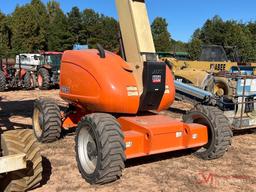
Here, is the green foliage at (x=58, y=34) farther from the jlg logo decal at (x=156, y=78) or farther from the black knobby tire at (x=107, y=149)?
the black knobby tire at (x=107, y=149)

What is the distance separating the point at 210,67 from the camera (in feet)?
56.3

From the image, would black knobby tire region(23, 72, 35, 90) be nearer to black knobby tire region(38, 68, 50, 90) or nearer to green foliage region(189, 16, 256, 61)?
black knobby tire region(38, 68, 50, 90)

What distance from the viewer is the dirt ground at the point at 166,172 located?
526 centimetres

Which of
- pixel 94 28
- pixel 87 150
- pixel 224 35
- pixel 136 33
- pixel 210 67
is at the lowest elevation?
pixel 87 150

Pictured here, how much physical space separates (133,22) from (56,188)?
2599mm

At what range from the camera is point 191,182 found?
5477mm

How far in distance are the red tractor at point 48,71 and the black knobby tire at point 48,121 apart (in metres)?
11.6

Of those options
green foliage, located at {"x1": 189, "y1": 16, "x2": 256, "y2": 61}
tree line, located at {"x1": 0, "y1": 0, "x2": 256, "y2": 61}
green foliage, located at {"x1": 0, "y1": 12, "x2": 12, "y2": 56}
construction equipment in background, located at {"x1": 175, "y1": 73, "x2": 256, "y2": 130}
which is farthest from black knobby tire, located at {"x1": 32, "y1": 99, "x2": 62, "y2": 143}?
green foliage, located at {"x1": 0, "y1": 12, "x2": 12, "y2": 56}

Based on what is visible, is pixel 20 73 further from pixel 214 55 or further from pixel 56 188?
pixel 56 188

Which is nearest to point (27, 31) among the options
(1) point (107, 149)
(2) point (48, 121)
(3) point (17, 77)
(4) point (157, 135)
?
(3) point (17, 77)

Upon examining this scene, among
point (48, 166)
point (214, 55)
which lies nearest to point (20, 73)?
point (214, 55)

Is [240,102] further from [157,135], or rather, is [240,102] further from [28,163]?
[28,163]

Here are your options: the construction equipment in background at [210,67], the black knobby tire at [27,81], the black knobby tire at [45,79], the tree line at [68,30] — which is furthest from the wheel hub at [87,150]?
the tree line at [68,30]

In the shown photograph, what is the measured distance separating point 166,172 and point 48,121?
2.50 m
